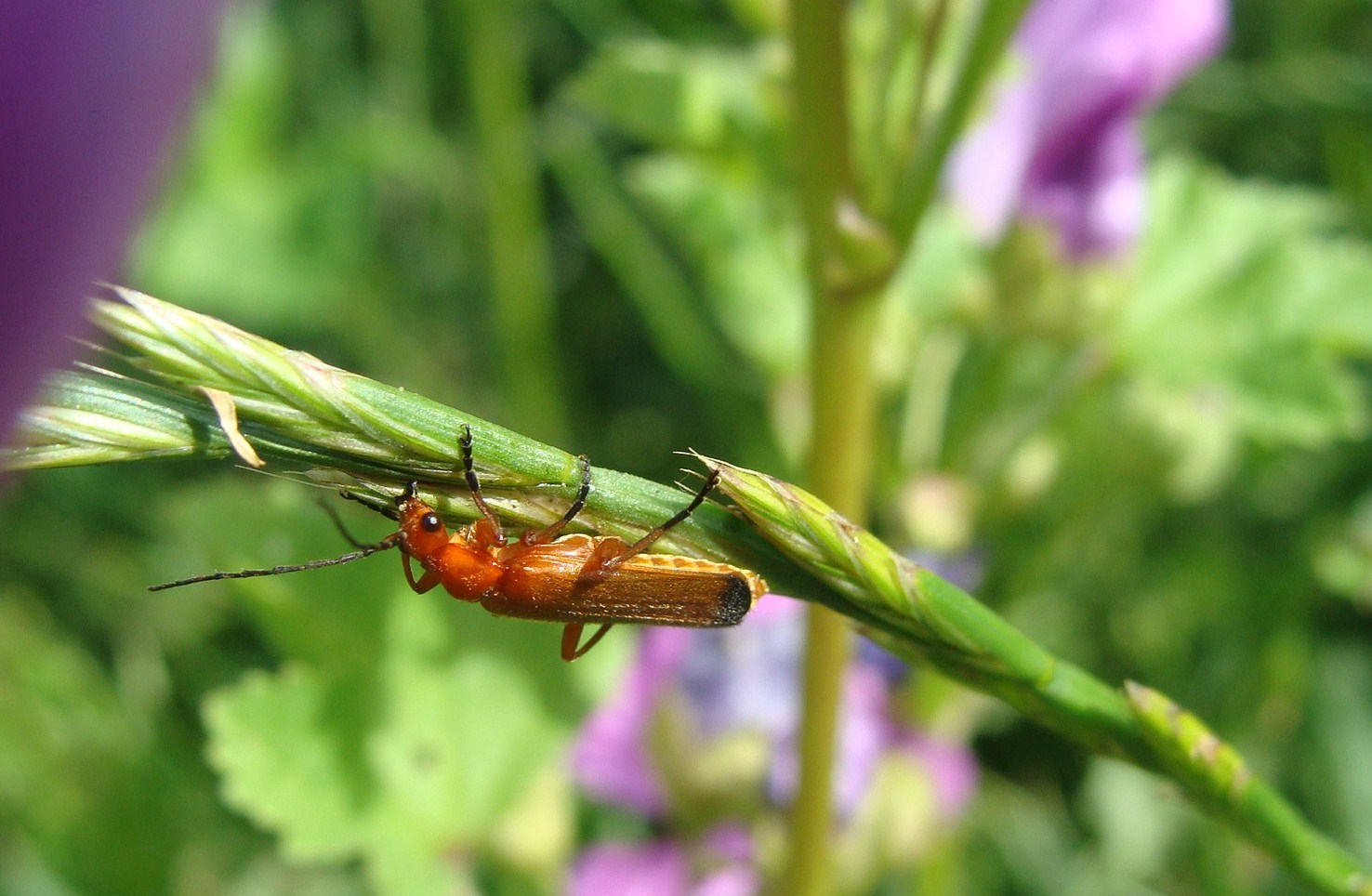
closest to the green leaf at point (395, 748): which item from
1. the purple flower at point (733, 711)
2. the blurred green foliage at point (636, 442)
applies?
the blurred green foliage at point (636, 442)

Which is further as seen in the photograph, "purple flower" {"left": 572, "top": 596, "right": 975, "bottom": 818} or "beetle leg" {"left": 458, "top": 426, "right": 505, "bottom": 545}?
"purple flower" {"left": 572, "top": 596, "right": 975, "bottom": 818}

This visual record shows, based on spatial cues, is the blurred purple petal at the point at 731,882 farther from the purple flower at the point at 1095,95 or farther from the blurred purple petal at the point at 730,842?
the purple flower at the point at 1095,95

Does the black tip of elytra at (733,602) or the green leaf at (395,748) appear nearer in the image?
the black tip of elytra at (733,602)

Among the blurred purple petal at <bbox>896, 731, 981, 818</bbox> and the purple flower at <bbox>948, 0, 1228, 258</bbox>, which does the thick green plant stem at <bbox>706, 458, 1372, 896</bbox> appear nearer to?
the blurred purple petal at <bbox>896, 731, 981, 818</bbox>

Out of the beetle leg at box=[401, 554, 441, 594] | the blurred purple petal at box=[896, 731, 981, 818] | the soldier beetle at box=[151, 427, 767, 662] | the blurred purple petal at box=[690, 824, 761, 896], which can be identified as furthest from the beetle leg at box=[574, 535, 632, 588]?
the blurred purple petal at box=[896, 731, 981, 818]

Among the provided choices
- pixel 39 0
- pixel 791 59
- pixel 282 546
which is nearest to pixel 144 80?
pixel 39 0
